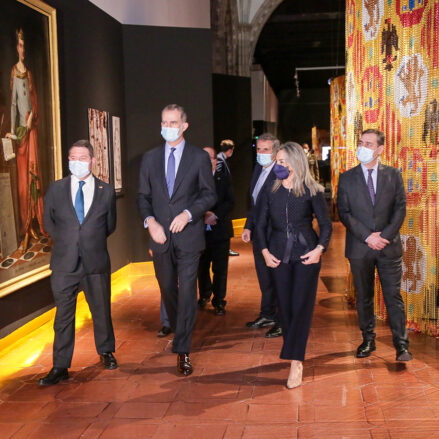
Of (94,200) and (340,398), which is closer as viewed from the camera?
(340,398)

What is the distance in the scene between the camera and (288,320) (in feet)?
13.4

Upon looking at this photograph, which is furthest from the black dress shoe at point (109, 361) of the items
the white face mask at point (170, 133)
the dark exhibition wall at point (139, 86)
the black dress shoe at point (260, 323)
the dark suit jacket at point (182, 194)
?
the dark exhibition wall at point (139, 86)

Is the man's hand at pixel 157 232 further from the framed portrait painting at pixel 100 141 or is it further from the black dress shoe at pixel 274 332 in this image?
the framed portrait painting at pixel 100 141

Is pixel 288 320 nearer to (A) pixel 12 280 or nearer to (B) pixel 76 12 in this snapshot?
(A) pixel 12 280

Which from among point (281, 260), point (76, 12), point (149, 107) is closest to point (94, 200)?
point (281, 260)

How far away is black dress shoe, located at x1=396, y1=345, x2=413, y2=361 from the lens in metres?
4.58

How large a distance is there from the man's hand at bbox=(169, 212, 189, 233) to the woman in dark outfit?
1.90 ft

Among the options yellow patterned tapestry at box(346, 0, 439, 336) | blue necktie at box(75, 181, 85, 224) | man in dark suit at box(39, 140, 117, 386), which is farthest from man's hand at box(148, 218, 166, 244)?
yellow patterned tapestry at box(346, 0, 439, 336)

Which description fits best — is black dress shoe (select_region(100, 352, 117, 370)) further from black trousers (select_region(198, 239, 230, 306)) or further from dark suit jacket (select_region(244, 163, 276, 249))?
black trousers (select_region(198, 239, 230, 306))

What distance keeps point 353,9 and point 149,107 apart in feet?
10.8

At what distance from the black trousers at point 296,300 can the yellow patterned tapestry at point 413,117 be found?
1.71m

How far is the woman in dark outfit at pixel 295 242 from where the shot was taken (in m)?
3.99

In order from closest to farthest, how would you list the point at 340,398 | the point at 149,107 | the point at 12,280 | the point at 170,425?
the point at 170,425 < the point at 340,398 < the point at 12,280 < the point at 149,107

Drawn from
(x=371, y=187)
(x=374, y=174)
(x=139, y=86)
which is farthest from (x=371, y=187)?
(x=139, y=86)
